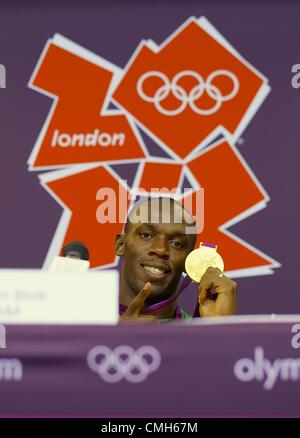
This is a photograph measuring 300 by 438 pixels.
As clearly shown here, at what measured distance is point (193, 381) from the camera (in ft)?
3.55

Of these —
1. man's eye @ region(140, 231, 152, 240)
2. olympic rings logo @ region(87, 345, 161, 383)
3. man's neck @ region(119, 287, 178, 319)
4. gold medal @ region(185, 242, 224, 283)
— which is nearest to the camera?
olympic rings logo @ region(87, 345, 161, 383)

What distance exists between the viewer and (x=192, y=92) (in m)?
3.34

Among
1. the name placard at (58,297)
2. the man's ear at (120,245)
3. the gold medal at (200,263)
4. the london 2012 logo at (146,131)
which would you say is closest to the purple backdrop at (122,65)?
the london 2012 logo at (146,131)

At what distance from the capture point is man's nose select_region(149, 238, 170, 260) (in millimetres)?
2164

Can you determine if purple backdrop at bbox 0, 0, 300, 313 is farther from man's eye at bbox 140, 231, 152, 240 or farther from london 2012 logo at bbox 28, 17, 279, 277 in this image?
man's eye at bbox 140, 231, 152, 240

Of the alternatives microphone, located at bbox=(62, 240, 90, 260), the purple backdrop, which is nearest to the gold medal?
microphone, located at bbox=(62, 240, 90, 260)

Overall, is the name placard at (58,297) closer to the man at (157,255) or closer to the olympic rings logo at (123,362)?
the olympic rings logo at (123,362)

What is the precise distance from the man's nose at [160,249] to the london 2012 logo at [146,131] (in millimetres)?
1107

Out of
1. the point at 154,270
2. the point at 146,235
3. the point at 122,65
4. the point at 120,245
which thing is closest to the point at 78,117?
the point at 122,65

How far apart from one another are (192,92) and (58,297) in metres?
2.33

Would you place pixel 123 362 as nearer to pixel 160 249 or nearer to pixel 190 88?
pixel 160 249
